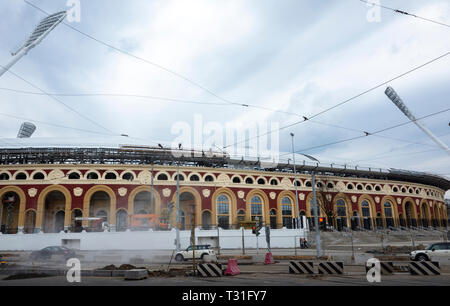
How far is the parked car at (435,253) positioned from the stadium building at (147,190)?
1984cm

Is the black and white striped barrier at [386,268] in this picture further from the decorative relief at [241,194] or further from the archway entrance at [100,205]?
the archway entrance at [100,205]

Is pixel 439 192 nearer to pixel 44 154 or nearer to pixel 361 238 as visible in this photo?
pixel 361 238

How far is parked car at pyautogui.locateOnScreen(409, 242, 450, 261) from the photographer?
2027cm

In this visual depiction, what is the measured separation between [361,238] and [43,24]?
152 feet

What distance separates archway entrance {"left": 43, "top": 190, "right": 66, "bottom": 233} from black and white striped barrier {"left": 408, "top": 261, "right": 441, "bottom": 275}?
42567 millimetres

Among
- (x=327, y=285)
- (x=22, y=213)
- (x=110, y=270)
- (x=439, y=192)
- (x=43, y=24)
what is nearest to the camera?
(x=327, y=285)

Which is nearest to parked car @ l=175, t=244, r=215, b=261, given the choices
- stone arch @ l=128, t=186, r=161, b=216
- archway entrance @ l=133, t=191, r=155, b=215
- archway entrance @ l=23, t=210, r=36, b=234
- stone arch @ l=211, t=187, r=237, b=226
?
stone arch @ l=128, t=186, r=161, b=216

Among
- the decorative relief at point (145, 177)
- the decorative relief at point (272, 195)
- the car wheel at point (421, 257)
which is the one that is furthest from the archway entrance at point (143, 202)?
the car wheel at point (421, 257)

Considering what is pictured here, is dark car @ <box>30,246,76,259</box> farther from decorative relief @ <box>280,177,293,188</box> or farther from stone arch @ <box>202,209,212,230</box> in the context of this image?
decorative relief @ <box>280,177,293,188</box>

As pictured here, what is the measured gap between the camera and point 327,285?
1128 centimetres

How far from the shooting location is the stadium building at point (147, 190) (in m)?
41.5

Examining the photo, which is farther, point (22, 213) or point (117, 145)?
point (117, 145)

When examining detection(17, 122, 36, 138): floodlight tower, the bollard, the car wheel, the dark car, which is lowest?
the car wheel
